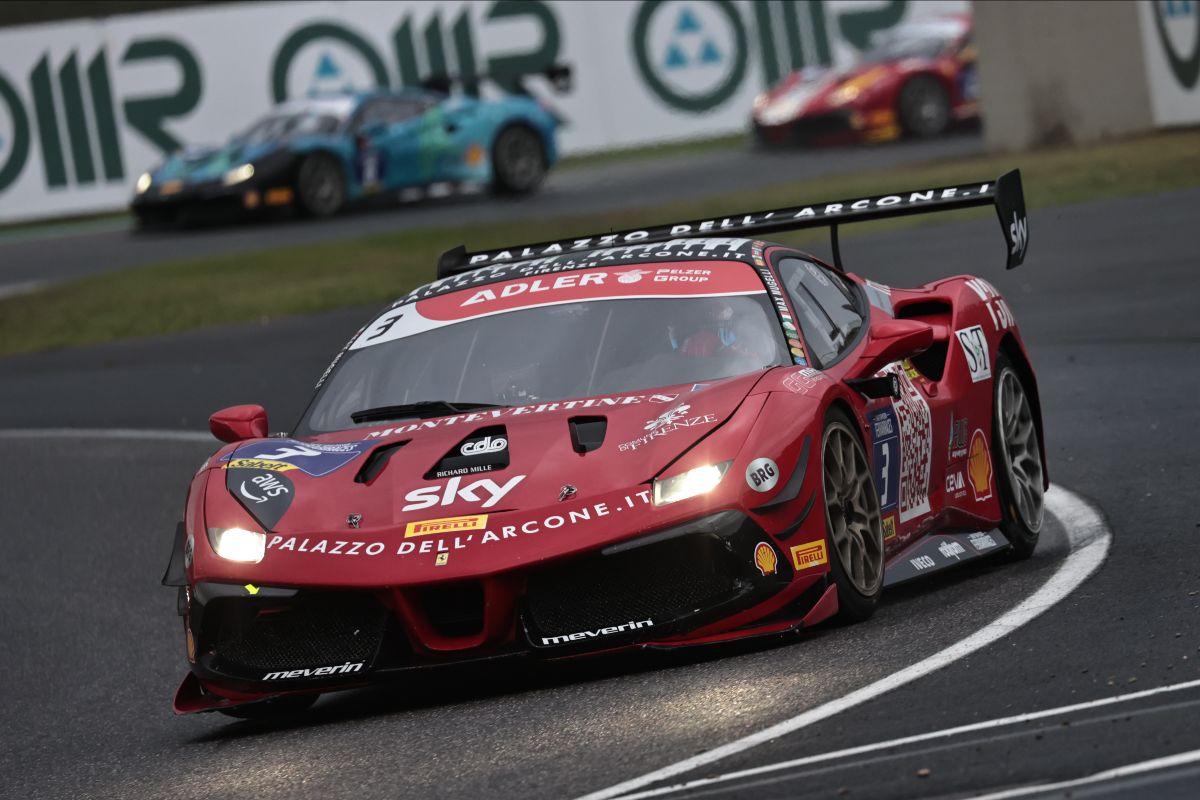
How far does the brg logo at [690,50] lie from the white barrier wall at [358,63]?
0.02 meters

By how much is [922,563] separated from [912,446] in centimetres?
38

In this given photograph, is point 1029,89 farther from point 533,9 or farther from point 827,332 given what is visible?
point 827,332

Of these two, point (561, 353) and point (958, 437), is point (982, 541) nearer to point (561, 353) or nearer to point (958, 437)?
point (958, 437)

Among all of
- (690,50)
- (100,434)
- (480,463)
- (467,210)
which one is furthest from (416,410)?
(690,50)

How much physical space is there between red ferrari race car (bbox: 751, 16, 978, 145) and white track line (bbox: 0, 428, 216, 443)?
53.5ft

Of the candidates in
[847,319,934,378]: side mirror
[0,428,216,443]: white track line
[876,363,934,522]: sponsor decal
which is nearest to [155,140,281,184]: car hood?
[0,428,216,443]: white track line

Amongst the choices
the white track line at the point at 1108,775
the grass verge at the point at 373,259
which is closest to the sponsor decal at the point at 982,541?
the white track line at the point at 1108,775

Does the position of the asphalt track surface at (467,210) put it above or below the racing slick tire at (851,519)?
below

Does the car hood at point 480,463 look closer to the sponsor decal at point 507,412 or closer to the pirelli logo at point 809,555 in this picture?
the sponsor decal at point 507,412

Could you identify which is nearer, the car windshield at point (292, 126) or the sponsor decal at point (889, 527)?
the sponsor decal at point (889, 527)

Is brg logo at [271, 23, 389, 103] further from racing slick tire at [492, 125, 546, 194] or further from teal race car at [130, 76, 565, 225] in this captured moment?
racing slick tire at [492, 125, 546, 194]

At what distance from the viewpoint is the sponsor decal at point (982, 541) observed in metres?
7.36

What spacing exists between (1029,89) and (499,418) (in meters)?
18.8

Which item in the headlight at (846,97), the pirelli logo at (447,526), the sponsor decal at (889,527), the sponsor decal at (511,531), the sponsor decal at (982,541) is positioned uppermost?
the pirelli logo at (447,526)
